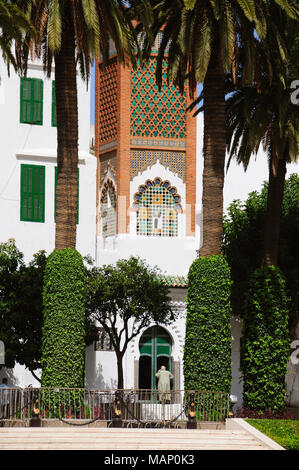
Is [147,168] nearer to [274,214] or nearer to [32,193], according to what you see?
[32,193]

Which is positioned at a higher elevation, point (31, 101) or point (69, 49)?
point (31, 101)

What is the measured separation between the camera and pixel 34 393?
24125 millimetres

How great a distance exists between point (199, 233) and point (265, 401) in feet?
45.6

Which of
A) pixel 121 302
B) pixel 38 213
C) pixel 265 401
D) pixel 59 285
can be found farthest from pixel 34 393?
pixel 38 213

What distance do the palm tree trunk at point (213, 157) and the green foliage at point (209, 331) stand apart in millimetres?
640

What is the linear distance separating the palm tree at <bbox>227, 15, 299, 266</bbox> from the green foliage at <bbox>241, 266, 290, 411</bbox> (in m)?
1.37

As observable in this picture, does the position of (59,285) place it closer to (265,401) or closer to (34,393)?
(34,393)

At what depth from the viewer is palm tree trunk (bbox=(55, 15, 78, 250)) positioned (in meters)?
25.5

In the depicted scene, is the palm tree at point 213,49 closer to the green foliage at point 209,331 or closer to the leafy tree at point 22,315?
the green foliage at point 209,331

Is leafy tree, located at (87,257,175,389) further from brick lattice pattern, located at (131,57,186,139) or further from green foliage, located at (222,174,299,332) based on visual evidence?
brick lattice pattern, located at (131,57,186,139)

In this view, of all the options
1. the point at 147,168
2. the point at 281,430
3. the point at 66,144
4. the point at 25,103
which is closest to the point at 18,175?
the point at 25,103

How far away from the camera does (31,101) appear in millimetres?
36281

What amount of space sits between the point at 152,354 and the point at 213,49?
14.6 m

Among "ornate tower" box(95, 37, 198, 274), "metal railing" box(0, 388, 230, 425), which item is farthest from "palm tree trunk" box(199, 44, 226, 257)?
"ornate tower" box(95, 37, 198, 274)
